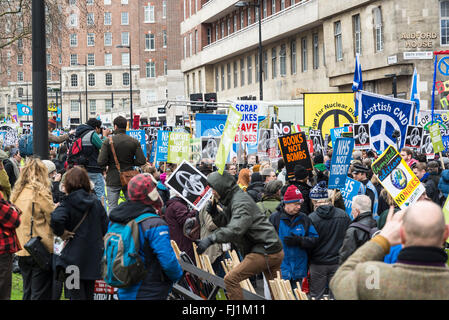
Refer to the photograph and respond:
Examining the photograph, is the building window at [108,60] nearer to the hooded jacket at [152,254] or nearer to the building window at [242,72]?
the building window at [242,72]

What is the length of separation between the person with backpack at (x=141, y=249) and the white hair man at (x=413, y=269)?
8.20 feet

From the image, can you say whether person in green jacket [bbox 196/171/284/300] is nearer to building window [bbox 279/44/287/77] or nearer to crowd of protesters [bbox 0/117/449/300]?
crowd of protesters [bbox 0/117/449/300]

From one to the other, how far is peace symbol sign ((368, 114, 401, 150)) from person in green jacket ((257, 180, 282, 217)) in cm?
463

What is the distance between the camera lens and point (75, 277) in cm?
748

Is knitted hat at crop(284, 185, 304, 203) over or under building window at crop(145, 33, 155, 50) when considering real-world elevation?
under

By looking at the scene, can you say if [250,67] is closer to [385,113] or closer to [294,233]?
[385,113]

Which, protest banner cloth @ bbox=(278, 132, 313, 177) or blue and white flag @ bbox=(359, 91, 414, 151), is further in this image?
blue and white flag @ bbox=(359, 91, 414, 151)

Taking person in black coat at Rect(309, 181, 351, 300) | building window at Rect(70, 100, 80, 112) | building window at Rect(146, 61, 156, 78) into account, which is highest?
building window at Rect(146, 61, 156, 78)

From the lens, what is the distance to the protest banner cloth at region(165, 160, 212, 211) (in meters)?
10.2

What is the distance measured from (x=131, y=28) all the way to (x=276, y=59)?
234 ft

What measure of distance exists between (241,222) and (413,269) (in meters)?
3.76

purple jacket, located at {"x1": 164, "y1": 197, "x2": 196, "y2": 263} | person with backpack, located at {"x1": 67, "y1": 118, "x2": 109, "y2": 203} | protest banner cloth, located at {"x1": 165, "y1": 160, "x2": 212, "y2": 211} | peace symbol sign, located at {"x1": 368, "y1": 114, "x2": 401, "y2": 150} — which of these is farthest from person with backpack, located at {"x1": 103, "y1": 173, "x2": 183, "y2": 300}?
peace symbol sign, located at {"x1": 368, "y1": 114, "x2": 401, "y2": 150}

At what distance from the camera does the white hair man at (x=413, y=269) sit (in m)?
3.83
